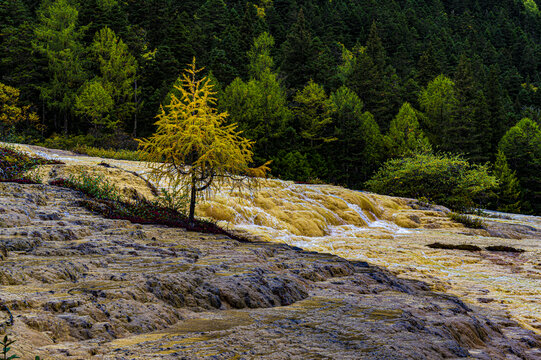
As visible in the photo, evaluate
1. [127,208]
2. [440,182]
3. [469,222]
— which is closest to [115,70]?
[127,208]

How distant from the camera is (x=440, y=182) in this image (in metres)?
31.8

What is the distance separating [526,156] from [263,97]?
128ft

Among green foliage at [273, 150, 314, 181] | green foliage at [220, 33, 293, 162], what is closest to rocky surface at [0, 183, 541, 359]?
green foliage at [273, 150, 314, 181]

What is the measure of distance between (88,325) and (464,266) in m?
12.2

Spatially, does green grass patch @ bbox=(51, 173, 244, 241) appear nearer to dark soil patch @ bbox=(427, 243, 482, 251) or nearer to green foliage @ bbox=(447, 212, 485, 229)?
dark soil patch @ bbox=(427, 243, 482, 251)

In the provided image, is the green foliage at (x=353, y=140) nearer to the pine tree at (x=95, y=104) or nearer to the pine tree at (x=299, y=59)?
the pine tree at (x=299, y=59)

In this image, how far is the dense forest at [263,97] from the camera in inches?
1655

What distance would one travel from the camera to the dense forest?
4203 centimetres

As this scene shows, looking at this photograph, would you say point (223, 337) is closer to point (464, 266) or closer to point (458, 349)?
point (458, 349)

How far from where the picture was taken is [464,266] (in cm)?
1277

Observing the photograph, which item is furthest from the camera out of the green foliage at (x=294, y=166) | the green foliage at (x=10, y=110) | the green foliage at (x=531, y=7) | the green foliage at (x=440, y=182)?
the green foliage at (x=531, y=7)

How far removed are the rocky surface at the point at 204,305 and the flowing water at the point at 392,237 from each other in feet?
5.45

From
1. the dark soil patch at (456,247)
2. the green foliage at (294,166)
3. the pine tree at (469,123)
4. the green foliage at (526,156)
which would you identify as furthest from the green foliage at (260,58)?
the dark soil patch at (456,247)

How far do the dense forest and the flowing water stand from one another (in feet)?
35.8
